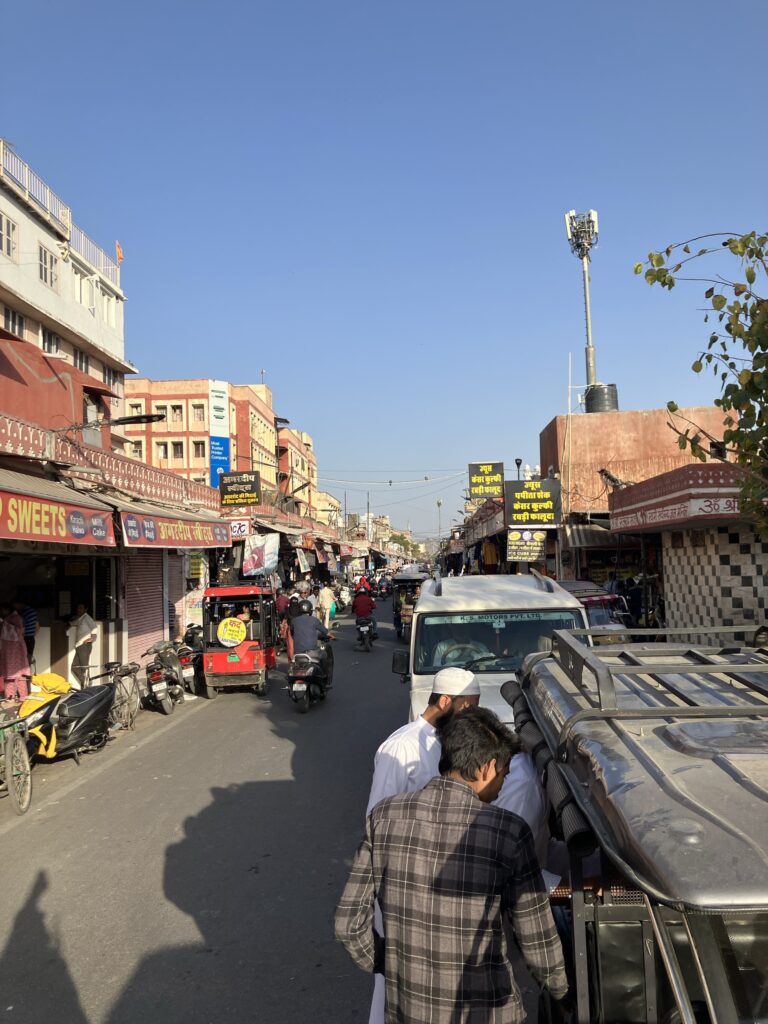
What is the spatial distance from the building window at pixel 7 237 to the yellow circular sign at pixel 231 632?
40.5 feet

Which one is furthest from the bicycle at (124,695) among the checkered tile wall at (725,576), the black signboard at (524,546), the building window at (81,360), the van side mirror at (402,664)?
the building window at (81,360)

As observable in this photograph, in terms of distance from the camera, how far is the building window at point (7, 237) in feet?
64.1

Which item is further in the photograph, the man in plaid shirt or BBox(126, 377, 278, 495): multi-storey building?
BBox(126, 377, 278, 495): multi-storey building

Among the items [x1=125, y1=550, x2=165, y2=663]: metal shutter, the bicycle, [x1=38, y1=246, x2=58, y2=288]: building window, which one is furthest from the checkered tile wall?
[x1=38, y1=246, x2=58, y2=288]: building window

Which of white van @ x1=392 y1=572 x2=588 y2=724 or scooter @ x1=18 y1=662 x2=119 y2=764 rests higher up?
white van @ x1=392 y1=572 x2=588 y2=724

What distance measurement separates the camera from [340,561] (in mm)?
63000

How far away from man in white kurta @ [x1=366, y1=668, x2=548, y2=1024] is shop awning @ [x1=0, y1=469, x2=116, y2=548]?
593 centimetres

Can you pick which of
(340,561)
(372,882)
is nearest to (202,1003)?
(372,882)

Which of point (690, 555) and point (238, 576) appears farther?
point (238, 576)

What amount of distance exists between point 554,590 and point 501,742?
4759 mm

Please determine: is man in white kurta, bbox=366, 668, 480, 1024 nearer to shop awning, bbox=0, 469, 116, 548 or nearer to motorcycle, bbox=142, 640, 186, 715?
shop awning, bbox=0, 469, 116, 548

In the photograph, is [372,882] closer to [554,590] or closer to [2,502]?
[554,590]

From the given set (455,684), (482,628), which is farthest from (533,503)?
(455,684)

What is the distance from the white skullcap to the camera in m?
3.53
